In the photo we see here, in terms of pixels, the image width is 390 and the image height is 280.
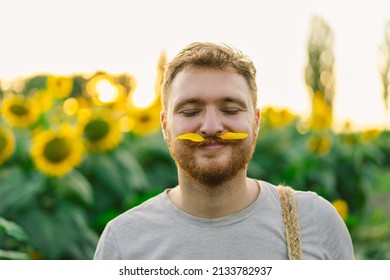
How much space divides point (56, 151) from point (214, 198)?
1.62 meters

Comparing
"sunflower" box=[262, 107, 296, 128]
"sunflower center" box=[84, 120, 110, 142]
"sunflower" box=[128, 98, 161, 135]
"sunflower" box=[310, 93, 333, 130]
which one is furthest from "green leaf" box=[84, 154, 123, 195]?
"sunflower" box=[310, 93, 333, 130]

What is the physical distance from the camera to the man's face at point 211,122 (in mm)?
1214

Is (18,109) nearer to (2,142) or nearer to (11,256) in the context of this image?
(2,142)

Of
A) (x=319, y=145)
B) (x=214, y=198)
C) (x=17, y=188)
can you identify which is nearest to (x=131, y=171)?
(x=17, y=188)

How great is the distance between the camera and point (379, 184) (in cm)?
615

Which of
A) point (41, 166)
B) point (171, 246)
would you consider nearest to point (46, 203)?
point (41, 166)

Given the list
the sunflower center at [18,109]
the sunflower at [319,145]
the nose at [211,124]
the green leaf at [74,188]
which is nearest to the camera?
the nose at [211,124]

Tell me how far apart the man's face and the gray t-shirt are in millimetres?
99

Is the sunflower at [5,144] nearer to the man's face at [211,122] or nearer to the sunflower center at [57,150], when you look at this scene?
the sunflower center at [57,150]

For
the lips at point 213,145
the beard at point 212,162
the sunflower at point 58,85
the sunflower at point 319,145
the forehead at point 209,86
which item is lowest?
the sunflower at point 319,145

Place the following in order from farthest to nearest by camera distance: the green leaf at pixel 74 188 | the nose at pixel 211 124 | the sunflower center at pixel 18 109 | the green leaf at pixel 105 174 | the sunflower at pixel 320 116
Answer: the sunflower at pixel 320 116 < the sunflower center at pixel 18 109 < the green leaf at pixel 105 174 < the green leaf at pixel 74 188 < the nose at pixel 211 124

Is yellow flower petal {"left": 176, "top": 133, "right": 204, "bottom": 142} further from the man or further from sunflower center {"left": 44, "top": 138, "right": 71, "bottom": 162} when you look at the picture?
sunflower center {"left": 44, "top": 138, "right": 71, "bottom": 162}

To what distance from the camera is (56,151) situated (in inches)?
108

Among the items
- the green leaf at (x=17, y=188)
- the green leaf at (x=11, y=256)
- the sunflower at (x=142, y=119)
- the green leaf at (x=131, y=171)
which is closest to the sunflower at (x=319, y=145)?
the sunflower at (x=142, y=119)
